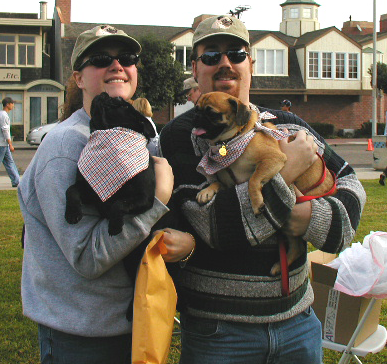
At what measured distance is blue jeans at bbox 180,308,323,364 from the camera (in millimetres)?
2064

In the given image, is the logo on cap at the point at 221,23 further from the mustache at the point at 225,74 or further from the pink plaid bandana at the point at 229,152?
the pink plaid bandana at the point at 229,152

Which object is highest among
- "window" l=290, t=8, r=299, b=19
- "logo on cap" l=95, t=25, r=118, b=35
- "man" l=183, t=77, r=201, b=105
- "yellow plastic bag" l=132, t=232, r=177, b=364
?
"window" l=290, t=8, r=299, b=19

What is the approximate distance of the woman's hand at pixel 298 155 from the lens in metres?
2.17

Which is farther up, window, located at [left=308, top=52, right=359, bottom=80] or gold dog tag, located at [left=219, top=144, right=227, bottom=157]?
window, located at [left=308, top=52, right=359, bottom=80]

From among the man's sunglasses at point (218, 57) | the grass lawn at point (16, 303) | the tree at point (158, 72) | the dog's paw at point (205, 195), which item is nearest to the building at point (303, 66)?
the tree at point (158, 72)

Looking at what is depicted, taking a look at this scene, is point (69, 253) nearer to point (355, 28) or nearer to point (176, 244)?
point (176, 244)

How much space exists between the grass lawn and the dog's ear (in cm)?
248

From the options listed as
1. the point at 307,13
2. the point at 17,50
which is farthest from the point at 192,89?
the point at 307,13

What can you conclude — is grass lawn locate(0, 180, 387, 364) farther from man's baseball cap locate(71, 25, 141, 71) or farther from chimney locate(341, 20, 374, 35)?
chimney locate(341, 20, 374, 35)

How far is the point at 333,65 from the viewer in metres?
39.7

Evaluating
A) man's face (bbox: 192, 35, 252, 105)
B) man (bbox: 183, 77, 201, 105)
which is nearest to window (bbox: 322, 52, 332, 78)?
man (bbox: 183, 77, 201, 105)

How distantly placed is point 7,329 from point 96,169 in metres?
3.16

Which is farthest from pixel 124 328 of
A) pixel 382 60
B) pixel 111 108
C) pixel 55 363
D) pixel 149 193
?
pixel 382 60

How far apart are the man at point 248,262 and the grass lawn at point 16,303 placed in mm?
2103
